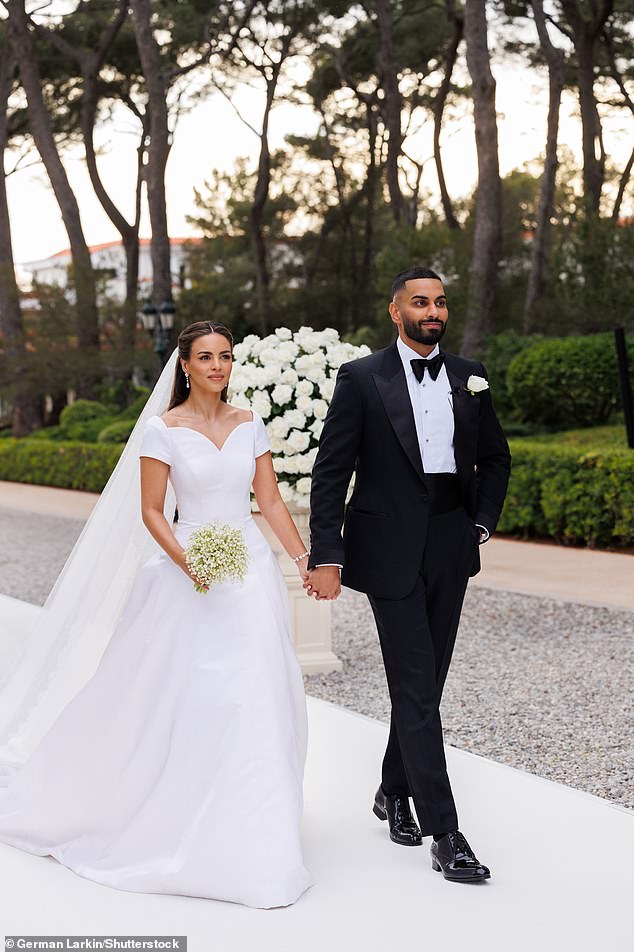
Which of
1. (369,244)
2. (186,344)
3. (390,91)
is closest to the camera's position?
(186,344)

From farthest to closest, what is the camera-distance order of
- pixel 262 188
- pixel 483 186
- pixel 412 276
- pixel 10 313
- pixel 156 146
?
pixel 262 188 < pixel 10 313 < pixel 156 146 < pixel 483 186 < pixel 412 276

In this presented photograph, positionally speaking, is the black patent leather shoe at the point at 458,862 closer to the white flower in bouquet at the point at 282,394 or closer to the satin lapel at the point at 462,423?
the satin lapel at the point at 462,423

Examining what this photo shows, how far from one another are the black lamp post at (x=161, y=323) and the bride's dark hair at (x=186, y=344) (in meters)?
14.7

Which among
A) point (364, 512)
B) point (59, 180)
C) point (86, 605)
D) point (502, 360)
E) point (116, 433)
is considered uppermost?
point (59, 180)

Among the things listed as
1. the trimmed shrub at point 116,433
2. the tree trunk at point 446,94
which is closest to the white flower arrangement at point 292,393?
the trimmed shrub at point 116,433

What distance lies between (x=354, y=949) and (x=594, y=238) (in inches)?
535

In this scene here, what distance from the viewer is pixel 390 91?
24.2 metres

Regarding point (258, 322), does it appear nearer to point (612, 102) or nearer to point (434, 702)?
point (612, 102)

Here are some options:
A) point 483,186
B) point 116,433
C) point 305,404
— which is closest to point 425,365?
point 305,404

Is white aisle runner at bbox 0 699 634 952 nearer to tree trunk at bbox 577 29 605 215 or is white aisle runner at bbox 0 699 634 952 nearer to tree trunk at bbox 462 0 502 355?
tree trunk at bbox 462 0 502 355

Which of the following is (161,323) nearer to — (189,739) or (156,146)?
(156,146)

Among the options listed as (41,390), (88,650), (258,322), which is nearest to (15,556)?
(88,650)

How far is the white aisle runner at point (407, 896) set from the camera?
9.90 feet

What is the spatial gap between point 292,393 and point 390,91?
19742 millimetres
